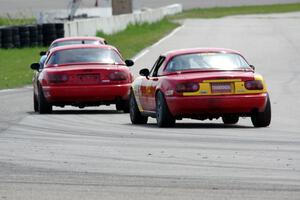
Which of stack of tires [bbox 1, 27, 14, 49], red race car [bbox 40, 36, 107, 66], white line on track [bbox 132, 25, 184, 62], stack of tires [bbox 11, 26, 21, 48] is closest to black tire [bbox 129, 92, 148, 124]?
red race car [bbox 40, 36, 107, 66]

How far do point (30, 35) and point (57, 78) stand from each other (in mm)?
24604

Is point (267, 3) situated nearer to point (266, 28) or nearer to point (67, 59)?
point (266, 28)

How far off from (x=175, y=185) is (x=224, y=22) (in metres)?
54.8

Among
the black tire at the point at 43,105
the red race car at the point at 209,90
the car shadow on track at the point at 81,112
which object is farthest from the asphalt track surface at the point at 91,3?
the red race car at the point at 209,90

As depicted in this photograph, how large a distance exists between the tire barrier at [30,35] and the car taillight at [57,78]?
23.0 m

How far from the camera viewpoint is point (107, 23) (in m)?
52.4

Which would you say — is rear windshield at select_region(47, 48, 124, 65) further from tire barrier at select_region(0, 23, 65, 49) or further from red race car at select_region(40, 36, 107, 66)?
tire barrier at select_region(0, 23, 65, 49)

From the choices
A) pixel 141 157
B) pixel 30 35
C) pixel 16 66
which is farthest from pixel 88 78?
pixel 30 35

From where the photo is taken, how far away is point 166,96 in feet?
53.1

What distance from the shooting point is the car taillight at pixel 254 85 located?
16.0 m

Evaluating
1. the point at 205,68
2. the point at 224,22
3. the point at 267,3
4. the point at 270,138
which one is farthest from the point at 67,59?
the point at 267,3

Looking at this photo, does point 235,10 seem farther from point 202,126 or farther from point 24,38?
point 202,126

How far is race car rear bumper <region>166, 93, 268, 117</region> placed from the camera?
1589cm

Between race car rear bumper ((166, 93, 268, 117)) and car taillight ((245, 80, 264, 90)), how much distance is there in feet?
0.33
